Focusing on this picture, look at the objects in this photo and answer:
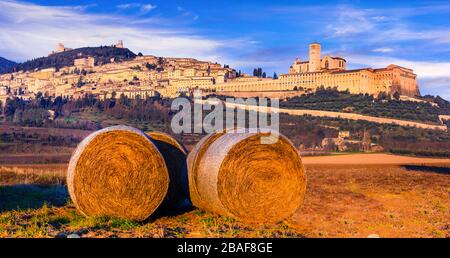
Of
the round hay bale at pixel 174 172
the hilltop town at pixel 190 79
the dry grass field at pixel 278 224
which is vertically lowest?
the dry grass field at pixel 278 224

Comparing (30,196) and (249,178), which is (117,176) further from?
(30,196)

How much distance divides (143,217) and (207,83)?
111076 mm

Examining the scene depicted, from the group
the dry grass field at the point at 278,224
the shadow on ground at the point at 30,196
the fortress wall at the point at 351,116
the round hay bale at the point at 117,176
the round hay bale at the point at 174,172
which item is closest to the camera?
the dry grass field at the point at 278,224

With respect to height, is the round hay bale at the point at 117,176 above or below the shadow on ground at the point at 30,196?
above

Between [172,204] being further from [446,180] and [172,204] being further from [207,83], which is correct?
[207,83]

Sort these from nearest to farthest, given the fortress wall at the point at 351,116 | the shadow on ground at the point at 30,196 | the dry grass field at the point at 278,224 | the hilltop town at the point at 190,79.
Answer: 1. the dry grass field at the point at 278,224
2. the shadow on ground at the point at 30,196
3. the fortress wall at the point at 351,116
4. the hilltop town at the point at 190,79

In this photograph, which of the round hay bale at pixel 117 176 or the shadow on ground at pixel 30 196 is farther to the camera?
the shadow on ground at pixel 30 196

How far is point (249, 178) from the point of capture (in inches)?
390

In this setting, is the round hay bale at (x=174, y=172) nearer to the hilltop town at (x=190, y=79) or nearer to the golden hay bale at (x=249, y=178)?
the golden hay bale at (x=249, y=178)

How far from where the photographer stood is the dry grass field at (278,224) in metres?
8.55

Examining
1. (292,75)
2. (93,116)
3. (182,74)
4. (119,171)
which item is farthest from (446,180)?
(182,74)

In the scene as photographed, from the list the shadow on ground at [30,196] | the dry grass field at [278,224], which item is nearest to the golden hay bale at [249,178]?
the dry grass field at [278,224]

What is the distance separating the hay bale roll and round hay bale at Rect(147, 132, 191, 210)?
61 cm

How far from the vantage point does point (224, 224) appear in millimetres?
9328
